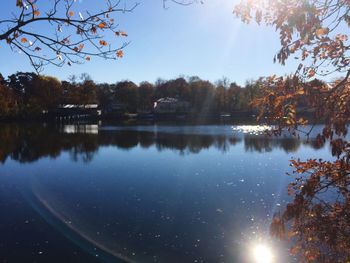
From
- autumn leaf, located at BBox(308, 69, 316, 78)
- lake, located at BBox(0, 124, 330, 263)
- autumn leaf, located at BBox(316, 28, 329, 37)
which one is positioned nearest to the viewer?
autumn leaf, located at BBox(316, 28, 329, 37)

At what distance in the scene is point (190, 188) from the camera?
1457 centimetres

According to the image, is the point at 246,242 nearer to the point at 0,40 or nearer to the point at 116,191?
the point at 116,191

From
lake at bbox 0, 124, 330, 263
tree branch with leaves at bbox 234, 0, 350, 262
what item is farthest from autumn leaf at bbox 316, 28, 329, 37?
lake at bbox 0, 124, 330, 263

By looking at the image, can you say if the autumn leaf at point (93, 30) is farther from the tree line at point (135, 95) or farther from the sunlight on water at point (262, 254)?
the tree line at point (135, 95)

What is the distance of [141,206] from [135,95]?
266ft

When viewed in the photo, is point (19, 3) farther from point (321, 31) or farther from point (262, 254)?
point (262, 254)

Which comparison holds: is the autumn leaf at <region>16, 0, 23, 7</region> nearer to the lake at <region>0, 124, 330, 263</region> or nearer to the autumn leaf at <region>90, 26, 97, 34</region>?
the autumn leaf at <region>90, 26, 97, 34</region>


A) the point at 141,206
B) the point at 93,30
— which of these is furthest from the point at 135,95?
the point at 93,30

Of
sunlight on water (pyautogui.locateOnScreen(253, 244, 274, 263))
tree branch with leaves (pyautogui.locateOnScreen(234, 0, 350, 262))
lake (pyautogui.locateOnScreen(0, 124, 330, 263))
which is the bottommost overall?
sunlight on water (pyautogui.locateOnScreen(253, 244, 274, 263))

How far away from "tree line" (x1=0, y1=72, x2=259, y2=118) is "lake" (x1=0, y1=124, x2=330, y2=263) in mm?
46662

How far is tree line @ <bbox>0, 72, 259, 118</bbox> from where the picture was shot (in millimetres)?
69869

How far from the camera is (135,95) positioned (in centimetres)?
9162

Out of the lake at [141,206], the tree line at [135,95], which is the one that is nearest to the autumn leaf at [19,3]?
the lake at [141,206]

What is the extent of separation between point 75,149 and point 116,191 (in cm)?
1427
